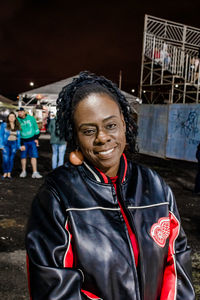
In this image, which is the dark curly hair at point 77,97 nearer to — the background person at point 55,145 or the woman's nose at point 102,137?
the woman's nose at point 102,137

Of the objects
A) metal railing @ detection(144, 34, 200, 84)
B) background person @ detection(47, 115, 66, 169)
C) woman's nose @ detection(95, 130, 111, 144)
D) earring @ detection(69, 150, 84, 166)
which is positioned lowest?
background person @ detection(47, 115, 66, 169)

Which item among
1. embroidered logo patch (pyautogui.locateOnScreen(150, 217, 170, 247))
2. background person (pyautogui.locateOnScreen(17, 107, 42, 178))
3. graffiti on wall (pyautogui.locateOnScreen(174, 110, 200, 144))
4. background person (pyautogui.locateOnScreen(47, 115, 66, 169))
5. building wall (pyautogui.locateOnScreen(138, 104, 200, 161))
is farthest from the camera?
building wall (pyautogui.locateOnScreen(138, 104, 200, 161))

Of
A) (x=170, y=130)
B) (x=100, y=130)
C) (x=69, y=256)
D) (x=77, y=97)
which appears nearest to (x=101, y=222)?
(x=69, y=256)

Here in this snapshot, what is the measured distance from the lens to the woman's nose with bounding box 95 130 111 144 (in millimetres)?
1452

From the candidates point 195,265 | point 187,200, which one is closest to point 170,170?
point 187,200

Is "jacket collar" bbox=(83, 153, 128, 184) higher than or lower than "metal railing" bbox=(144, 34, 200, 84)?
lower

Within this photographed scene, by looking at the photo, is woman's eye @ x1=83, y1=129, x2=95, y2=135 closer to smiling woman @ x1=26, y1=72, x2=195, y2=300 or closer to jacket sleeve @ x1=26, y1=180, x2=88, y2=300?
smiling woman @ x1=26, y1=72, x2=195, y2=300

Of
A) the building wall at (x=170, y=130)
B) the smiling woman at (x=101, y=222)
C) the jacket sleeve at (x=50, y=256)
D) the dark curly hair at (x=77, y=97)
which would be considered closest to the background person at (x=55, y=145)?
the building wall at (x=170, y=130)

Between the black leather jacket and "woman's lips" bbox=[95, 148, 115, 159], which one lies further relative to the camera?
"woman's lips" bbox=[95, 148, 115, 159]

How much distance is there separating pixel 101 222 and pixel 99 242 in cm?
8

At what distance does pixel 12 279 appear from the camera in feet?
11.0

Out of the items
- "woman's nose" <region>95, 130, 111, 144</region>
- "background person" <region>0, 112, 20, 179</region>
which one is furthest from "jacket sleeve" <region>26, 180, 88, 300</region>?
"background person" <region>0, 112, 20, 179</region>

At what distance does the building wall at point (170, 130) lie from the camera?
37.7ft

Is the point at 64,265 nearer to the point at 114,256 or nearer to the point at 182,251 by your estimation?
the point at 114,256
